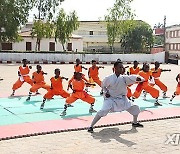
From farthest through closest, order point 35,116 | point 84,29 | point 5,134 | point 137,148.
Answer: point 84,29 → point 35,116 → point 5,134 → point 137,148

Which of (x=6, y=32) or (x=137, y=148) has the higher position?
(x=6, y=32)

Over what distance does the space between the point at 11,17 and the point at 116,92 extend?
30654 millimetres

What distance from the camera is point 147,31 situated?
53.7 m

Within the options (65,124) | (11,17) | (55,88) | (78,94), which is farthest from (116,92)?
(11,17)

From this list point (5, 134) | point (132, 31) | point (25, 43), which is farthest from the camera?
point (132, 31)

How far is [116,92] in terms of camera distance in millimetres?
7371

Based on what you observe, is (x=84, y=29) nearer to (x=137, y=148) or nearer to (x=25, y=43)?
(x=25, y=43)

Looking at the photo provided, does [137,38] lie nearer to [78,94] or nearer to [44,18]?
[44,18]

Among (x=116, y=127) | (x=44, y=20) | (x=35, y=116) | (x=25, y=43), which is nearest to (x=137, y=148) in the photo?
(x=116, y=127)

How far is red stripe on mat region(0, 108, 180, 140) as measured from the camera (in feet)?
23.7

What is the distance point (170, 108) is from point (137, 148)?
4.48 meters

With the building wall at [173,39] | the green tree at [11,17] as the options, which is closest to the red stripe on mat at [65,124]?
the green tree at [11,17]

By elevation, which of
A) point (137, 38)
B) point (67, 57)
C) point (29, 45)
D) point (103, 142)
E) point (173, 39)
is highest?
point (173, 39)

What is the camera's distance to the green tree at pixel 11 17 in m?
35.7
